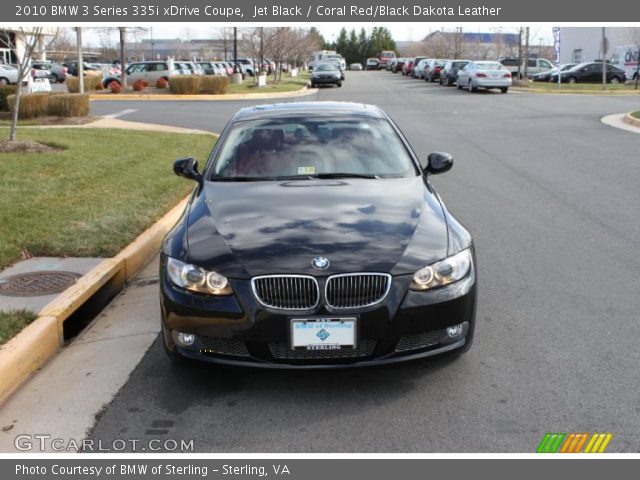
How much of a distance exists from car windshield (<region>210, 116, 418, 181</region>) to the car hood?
249 mm

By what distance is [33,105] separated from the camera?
19156 mm

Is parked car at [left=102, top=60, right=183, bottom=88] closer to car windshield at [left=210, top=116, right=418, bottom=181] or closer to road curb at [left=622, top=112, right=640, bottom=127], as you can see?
road curb at [left=622, top=112, right=640, bottom=127]

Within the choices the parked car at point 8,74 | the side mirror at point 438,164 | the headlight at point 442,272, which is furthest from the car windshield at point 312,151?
the parked car at point 8,74

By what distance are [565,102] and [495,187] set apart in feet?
62.6

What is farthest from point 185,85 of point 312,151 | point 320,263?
point 320,263

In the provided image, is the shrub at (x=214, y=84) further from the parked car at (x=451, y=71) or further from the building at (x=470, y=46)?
the building at (x=470, y=46)

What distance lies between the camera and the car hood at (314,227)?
3.85 m

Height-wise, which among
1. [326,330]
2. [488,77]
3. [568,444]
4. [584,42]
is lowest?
[568,444]

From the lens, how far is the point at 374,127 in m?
5.86

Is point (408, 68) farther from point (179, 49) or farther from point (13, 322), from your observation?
point (13, 322)

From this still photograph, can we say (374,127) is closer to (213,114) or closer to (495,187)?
(495,187)

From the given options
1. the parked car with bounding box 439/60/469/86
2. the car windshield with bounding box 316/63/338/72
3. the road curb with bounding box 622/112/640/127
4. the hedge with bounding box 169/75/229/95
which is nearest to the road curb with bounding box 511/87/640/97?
the parked car with bounding box 439/60/469/86

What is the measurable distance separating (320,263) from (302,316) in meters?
0.32

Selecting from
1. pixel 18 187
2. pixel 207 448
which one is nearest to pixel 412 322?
pixel 207 448
